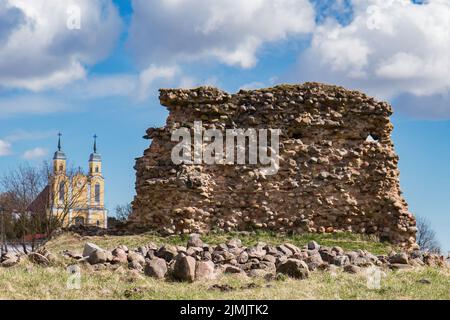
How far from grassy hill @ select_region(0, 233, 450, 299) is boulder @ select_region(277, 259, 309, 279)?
133 mm

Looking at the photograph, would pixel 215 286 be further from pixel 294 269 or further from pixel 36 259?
Result: pixel 36 259

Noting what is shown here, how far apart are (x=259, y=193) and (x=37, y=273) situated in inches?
321

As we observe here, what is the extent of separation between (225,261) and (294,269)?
1834 millimetres

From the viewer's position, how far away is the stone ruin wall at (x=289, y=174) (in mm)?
17250

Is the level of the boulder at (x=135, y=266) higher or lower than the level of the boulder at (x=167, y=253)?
lower

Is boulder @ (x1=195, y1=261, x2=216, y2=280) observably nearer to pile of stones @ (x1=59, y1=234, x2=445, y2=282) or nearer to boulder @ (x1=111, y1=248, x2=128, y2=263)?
pile of stones @ (x1=59, y1=234, x2=445, y2=282)

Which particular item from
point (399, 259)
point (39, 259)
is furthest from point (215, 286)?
point (399, 259)

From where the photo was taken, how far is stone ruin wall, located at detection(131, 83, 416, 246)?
56.6 feet

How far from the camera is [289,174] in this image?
17438 millimetres

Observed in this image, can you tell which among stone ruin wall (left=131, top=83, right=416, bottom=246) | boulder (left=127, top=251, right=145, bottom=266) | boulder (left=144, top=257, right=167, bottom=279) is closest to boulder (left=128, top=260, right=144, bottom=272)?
boulder (left=127, top=251, right=145, bottom=266)

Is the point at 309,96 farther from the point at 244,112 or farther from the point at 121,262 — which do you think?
the point at 121,262

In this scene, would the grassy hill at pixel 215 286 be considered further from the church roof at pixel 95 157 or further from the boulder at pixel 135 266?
the church roof at pixel 95 157

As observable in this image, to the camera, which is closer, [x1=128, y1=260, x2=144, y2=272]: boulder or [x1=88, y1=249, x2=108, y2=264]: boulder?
[x1=128, y1=260, x2=144, y2=272]: boulder

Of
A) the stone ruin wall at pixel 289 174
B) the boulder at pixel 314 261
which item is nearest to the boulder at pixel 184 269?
the boulder at pixel 314 261
